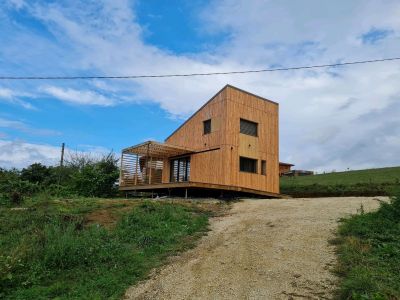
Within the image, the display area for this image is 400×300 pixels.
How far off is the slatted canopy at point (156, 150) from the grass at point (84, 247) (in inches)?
367

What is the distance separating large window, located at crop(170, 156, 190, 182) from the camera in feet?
79.9

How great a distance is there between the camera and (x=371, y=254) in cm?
749

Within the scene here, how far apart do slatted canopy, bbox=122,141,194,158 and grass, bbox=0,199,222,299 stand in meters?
9.33

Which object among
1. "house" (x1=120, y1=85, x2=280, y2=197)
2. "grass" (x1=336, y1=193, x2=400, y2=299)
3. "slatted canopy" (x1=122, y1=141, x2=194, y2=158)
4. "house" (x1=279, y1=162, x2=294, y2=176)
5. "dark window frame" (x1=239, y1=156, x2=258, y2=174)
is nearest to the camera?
"grass" (x1=336, y1=193, x2=400, y2=299)

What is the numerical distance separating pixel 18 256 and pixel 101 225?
10.3 feet

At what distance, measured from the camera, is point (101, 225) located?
1084cm

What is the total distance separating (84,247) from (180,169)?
16.4 m

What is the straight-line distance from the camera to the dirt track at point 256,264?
6746 mm

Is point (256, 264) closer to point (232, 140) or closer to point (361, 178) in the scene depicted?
point (232, 140)

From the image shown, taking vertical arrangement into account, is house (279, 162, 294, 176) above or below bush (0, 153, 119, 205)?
above

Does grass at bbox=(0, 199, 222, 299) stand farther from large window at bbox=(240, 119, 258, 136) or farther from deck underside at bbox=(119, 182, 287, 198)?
large window at bbox=(240, 119, 258, 136)

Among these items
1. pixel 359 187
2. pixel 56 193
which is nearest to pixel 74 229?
pixel 56 193

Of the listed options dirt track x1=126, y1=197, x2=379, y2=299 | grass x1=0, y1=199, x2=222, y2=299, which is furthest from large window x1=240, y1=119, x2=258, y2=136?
dirt track x1=126, y1=197, x2=379, y2=299

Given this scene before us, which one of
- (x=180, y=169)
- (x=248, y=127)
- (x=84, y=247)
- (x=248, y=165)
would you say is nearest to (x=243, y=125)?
(x=248, y=127)
